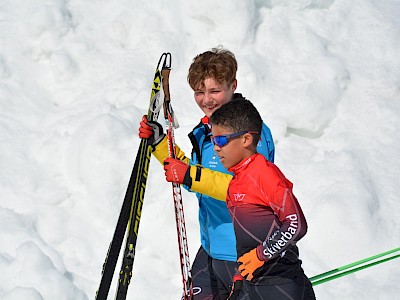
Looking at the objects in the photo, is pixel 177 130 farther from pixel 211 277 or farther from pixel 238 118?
pixel 238 118

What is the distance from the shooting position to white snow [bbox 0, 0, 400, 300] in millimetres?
5488

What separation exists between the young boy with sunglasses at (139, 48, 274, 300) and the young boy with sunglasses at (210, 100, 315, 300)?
0.27 metres

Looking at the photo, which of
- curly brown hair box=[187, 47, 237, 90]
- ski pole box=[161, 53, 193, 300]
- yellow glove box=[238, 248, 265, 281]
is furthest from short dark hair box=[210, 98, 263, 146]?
ski pole box=[161, 53, 193, 300]

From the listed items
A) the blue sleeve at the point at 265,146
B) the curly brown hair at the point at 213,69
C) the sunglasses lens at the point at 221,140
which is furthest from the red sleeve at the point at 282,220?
the curly brown hair at the point at 213,69

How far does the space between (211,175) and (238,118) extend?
43cm

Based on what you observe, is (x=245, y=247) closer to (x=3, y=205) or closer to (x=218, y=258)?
(x=218, y=258)

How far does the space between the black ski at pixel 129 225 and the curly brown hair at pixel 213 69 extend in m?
0.36

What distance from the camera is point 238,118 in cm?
295

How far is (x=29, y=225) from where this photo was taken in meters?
5.48

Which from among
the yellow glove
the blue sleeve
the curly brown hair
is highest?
the curly brown hair

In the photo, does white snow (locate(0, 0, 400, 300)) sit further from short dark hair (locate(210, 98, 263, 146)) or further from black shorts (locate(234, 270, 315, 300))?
short dark hair (locate(210, 98, 263, 146))

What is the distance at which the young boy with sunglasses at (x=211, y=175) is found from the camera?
10.7 ft

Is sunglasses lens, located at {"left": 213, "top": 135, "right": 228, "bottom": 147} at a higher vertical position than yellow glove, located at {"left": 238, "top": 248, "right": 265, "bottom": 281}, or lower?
higher

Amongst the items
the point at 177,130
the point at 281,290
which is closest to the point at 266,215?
the point at 281,290
